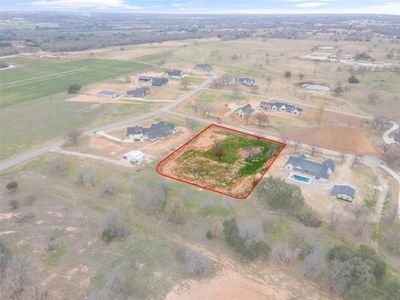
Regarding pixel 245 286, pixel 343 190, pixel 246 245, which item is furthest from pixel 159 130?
pixel 245 286

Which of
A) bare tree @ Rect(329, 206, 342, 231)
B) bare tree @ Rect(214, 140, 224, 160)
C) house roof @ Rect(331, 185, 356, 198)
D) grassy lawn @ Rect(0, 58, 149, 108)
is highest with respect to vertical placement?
house roof @ Rect(331, 185, 356, 198)

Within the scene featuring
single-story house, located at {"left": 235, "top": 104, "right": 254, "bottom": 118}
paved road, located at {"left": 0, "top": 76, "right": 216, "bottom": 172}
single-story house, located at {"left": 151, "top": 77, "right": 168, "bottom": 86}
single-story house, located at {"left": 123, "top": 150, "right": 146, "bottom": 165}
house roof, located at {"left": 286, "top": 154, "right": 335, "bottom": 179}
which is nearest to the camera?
house roof, located at {"left": 286, "top": 154, "right": 335, "bottom": 179}

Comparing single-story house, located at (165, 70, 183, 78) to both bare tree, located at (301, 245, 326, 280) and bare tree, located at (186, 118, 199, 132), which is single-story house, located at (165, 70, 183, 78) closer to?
→ bare tree, located at (186, 118, 199, 132)

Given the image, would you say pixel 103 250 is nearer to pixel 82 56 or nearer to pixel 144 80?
pixel 144 80

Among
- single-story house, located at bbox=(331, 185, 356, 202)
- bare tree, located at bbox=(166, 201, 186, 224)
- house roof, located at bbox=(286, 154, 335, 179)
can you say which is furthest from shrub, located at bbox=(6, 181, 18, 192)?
single-story house, located at bbox=(331, 185, 356, 202)

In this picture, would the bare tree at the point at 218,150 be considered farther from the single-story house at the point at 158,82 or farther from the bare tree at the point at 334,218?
the single-story house at the point at 158,82

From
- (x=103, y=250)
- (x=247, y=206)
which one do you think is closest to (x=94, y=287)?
(x=103, y=250)
